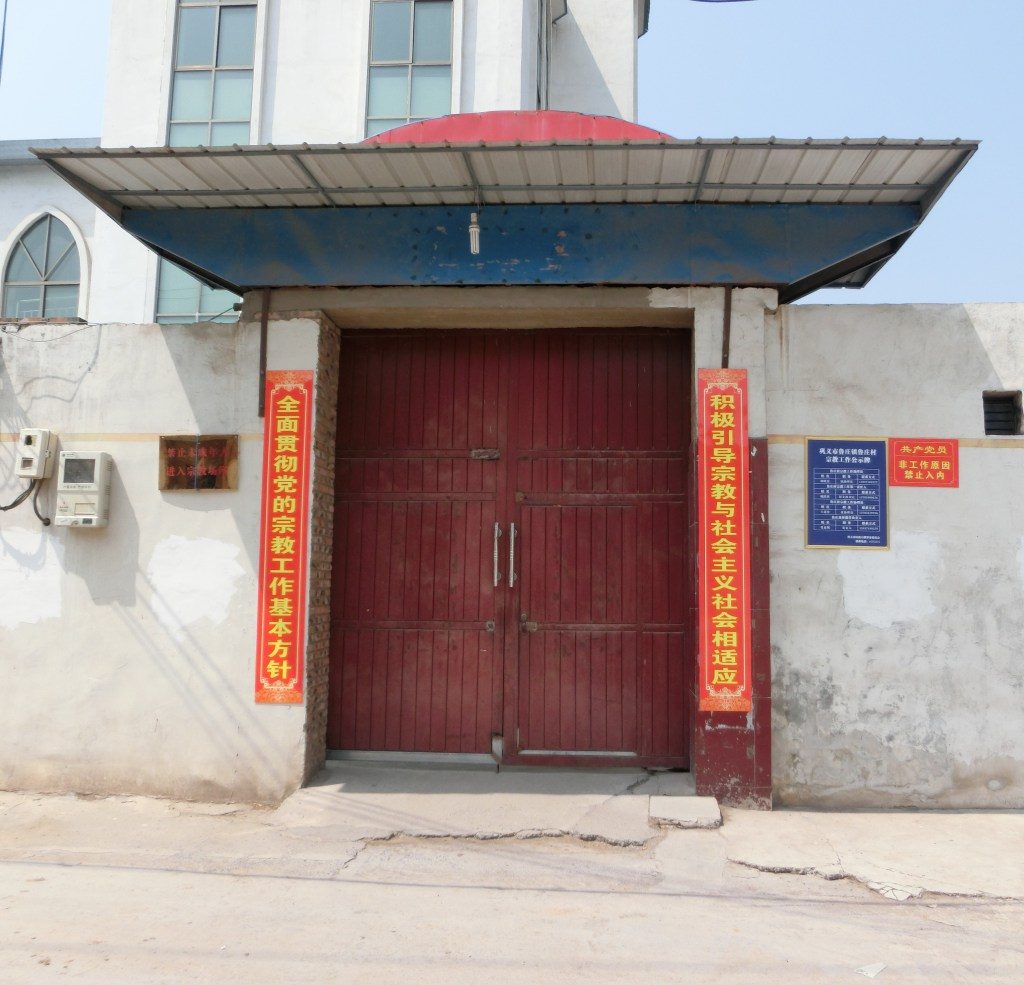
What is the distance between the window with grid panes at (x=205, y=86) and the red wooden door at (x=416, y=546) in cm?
769

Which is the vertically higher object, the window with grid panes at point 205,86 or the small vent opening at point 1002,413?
the window with grid panes at point 205,86

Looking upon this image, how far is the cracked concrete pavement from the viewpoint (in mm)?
3771

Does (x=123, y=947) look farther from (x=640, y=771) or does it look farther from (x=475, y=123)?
(x=475, y=123)

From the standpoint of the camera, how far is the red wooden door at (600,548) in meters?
6.31

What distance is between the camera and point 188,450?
621cm

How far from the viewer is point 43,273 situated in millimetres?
16359

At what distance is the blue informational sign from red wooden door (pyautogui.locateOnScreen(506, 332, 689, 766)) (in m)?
0.93

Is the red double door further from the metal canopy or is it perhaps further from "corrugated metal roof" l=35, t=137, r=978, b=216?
"corrugated metal roof" l=35, t=137, r=978, b=216

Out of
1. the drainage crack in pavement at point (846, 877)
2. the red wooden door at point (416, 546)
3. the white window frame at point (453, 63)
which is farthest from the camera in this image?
the white window frame at point (453, 63)

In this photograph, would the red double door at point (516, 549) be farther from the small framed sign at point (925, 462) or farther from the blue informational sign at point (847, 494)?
the small framed sign at point (925, 462)

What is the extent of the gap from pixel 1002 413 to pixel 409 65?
10367 millimetres

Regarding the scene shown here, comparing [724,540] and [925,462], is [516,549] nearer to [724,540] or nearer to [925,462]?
[724,540]

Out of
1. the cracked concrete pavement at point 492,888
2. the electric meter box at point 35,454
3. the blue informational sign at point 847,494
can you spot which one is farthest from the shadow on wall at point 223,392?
the blue informational sign at point 847,494

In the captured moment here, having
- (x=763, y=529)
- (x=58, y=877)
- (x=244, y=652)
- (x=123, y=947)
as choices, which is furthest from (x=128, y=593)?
(x=763, y=529)
